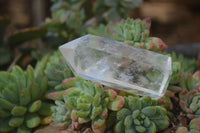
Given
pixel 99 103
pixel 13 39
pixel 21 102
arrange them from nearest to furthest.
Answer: pixel 99 103 < pixel 21 102 < pixel 13 39

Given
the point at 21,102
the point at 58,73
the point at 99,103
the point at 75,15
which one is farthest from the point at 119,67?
the point at 75,15

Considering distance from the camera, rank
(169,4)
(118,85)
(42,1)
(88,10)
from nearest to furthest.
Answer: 1. (118,85)
2. (88,10)
3. (42,1)
4. (169,4)

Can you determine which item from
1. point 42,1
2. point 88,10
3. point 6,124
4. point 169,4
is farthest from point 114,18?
point 169,4

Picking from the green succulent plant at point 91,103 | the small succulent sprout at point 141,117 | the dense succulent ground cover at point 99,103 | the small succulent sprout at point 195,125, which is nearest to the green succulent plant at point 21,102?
the dense succulent ground cover at point 99,103

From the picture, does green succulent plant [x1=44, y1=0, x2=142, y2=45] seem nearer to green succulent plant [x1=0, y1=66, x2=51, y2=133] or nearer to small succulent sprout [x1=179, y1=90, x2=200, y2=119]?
green succulent plant [x1=0, y1=66, x2=51, y2=133]

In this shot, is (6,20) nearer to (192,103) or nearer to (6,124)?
(6,124)

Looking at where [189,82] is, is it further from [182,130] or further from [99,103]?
[99,103]
